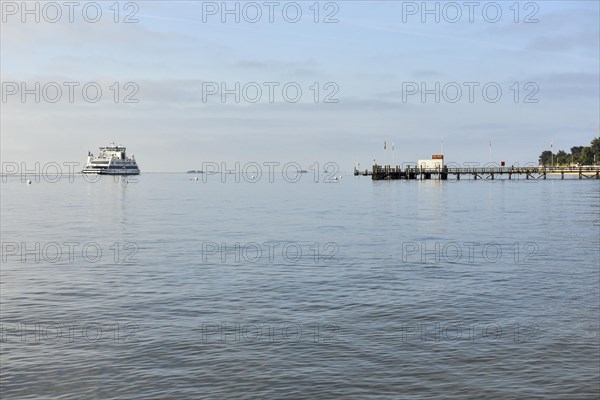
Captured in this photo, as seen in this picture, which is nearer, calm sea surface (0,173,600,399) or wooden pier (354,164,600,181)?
calm sea surface (0,173,600,399)

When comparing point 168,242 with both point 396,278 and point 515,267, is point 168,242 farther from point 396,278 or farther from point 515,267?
point 515,267

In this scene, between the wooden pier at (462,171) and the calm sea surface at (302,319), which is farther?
the wooden pier at (462,171)

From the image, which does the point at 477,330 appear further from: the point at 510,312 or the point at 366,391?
the point at 366,391

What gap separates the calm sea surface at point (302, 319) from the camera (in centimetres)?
1324

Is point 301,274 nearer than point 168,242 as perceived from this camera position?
Yes

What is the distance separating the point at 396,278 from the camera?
2561 cm

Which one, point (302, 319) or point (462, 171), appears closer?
point (302, 319)

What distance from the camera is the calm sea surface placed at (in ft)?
43.4

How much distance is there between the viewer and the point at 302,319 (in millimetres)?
18562

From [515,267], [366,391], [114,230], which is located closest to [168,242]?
[114,230]

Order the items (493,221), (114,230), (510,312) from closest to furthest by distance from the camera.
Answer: (510,312) → (114,230) → (493,221)

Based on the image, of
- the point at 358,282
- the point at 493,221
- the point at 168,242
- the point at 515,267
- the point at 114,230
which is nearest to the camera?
the point at 358,282

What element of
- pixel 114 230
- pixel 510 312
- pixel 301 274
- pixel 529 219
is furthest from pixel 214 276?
pixel 529 219

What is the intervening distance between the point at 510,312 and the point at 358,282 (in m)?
6.90
